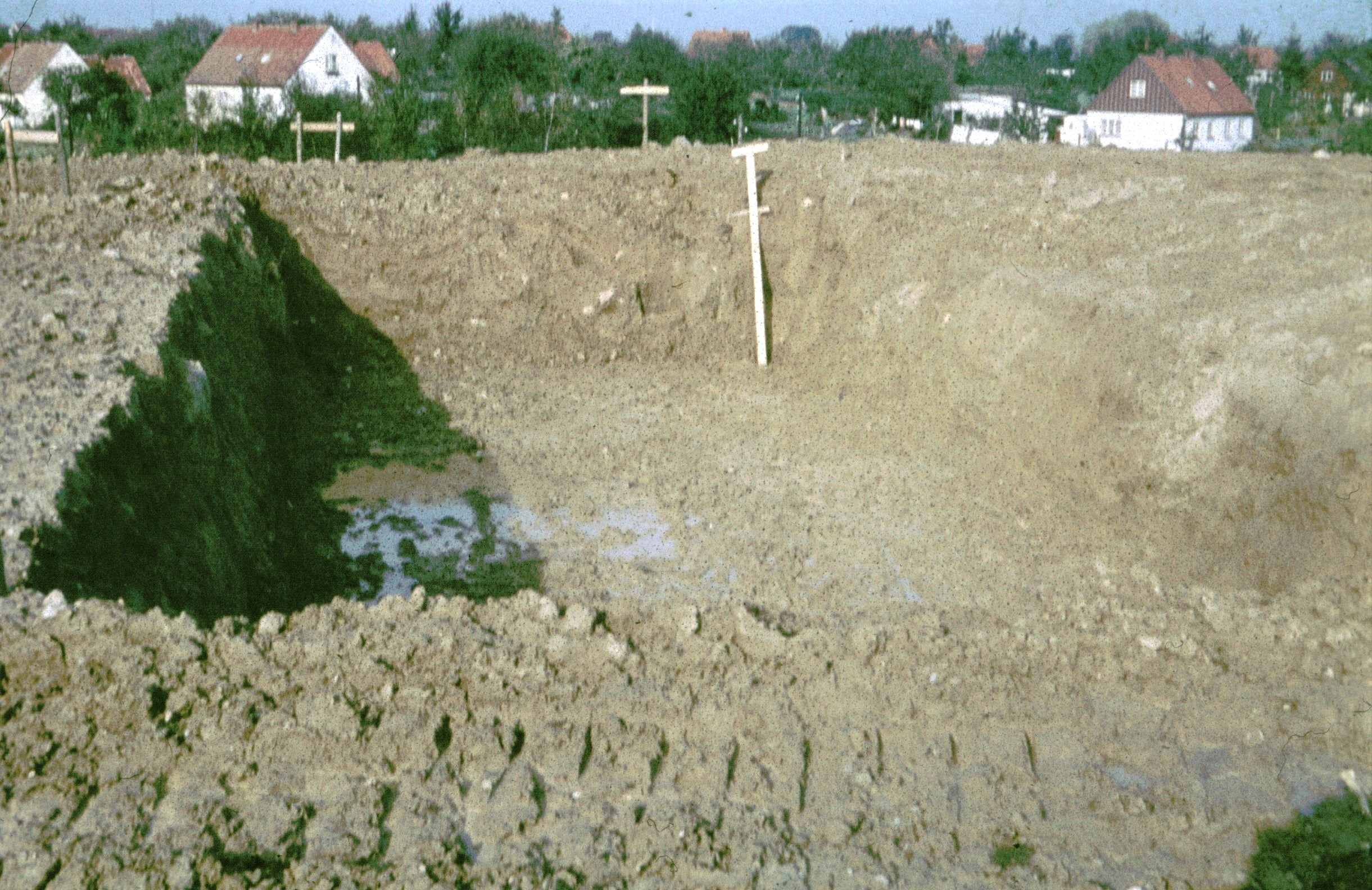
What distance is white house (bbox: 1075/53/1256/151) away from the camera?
2906cm

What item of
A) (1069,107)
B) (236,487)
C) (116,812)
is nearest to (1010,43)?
(1069,107)

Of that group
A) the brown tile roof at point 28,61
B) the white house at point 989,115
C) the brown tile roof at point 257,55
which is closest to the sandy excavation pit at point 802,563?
the white house at point 989,115

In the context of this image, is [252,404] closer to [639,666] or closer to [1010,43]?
[639,666]

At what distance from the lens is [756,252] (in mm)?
12039

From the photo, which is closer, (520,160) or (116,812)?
(116,812)

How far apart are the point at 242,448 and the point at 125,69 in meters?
30.4

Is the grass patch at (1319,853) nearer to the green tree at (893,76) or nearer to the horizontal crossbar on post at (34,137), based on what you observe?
the horizontal crossbar on post at (34,137)

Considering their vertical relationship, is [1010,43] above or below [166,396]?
above

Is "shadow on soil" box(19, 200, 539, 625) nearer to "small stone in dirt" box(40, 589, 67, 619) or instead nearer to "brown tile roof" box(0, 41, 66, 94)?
"small stone in dirt" box(40, 589, 67, 619)

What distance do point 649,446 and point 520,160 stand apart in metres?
5.86

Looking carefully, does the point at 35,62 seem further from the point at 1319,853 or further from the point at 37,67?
the point at 1319,853

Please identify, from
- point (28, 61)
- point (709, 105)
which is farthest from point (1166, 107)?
point (28, 61)

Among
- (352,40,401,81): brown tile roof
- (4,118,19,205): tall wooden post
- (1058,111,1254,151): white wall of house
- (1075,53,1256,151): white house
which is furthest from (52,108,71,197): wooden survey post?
(352,40,401,81): brown tile roof

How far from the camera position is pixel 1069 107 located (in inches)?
1329
